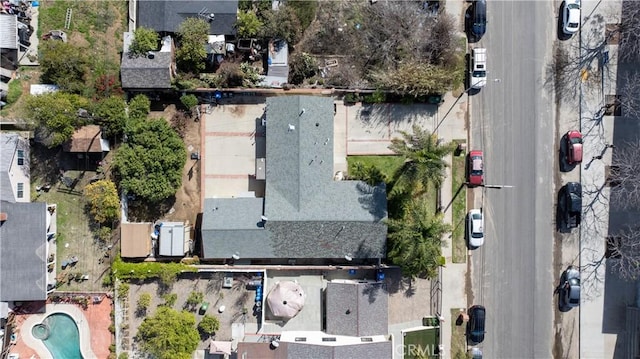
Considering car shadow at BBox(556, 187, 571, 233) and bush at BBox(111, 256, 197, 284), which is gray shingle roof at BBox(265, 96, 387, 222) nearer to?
bush at BBox(111, 256, 197, 284)

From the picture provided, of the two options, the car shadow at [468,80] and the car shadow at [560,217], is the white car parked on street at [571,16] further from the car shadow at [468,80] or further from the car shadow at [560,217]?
the car shadow at [560,217]

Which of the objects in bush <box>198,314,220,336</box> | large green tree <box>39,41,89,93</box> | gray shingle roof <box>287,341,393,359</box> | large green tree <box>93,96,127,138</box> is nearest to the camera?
gray shingle roof <box>287,341,393,359</box>

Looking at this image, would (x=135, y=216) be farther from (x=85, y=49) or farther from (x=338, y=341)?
(x=338, y=341)

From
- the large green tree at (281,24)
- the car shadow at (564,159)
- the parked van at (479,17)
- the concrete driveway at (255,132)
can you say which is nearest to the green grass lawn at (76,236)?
the concrete driveway at (255,132)

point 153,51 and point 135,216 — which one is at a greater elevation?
point 153,51

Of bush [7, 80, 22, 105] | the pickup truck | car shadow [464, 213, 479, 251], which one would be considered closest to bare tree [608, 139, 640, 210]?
the pickup truck

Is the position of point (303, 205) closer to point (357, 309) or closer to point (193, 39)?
point (357, 309)

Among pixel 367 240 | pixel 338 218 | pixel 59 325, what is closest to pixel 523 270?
pixel 367 240
